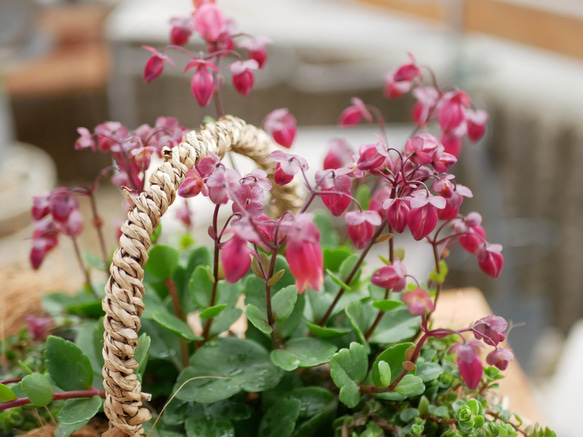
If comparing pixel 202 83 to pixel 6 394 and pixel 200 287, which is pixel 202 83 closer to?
pixel 200 287

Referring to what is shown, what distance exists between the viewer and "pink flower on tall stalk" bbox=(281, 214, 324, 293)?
0.37m

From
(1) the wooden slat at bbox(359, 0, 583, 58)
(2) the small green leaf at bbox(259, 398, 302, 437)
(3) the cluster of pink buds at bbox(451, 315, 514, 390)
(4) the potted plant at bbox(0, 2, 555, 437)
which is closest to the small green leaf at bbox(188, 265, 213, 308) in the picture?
(4) the potted plant at bbox(0, 2, 555, 437)

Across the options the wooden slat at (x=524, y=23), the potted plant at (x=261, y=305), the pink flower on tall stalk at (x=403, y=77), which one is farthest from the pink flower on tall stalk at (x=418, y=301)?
the wooden slat at (x=524, y=23)

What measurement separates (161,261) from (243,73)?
0.62ft

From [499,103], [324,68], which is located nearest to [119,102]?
[324,68]

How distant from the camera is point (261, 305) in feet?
1.70

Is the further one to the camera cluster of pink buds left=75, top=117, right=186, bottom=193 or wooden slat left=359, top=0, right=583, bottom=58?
wooden slat left=359, top=0, right=583, bottom=58

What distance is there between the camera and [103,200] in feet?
8.64

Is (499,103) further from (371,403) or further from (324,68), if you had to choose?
(371,403)

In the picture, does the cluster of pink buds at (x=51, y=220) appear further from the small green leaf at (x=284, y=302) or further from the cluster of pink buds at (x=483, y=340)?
the cluster of pink buds at (x=483, y=340)

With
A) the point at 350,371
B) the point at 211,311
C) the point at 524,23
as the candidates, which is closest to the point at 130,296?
the point at 211,311

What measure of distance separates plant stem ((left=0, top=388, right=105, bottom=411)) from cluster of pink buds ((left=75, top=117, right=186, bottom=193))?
172 mm

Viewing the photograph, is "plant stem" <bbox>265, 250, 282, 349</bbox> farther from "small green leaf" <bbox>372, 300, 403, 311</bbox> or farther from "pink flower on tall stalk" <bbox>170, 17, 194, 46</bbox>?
"pink flower on tall stalk" <bbox>170, 17, 194, 46</bbox>

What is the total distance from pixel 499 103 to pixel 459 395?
1467mm
